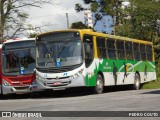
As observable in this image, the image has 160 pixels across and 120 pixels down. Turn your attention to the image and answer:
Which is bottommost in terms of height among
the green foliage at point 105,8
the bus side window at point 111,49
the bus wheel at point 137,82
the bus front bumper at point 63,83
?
the bus wheel at point 137,82

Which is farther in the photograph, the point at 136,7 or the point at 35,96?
the point at 136,7

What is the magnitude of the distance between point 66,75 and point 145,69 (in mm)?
10286

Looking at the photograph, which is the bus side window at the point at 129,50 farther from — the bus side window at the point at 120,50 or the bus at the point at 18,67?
the bus at the point at 18,67

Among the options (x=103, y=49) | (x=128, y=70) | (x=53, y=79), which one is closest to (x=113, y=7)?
(x=128, y=70)

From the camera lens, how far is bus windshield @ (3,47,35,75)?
21859 mm

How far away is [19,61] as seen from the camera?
72.4 feet

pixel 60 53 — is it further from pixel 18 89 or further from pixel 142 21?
pixel 142 21

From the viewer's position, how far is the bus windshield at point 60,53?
66.2 ft

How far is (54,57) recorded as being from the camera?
20.5m

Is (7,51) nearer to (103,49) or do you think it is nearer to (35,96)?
(35,96)

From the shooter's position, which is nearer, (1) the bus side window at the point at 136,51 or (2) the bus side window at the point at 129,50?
(2) the bus side window at the point at 129,50


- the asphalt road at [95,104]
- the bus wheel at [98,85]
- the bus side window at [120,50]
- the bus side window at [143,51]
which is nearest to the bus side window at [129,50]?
the bus side window at [120,50]

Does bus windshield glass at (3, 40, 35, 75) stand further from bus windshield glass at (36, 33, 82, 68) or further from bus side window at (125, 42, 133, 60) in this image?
bus side window at (125, 42, 133, 60)

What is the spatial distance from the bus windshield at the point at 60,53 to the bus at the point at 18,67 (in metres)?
1.02
